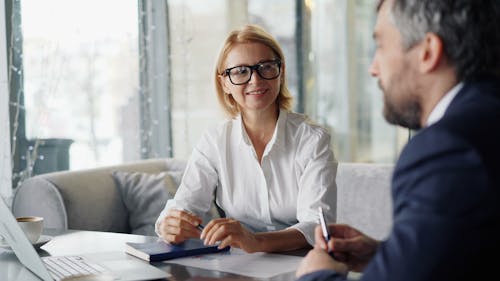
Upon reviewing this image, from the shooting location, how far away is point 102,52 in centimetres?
356

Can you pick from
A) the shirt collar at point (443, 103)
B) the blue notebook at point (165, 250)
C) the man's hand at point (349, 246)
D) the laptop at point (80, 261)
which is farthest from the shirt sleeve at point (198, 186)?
the shirt collar at point (443, 103)

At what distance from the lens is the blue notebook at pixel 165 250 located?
160 cm

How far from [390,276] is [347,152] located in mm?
5250

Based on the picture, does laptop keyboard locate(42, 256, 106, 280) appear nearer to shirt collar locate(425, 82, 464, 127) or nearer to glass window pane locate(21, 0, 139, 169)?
shirt collar locate(425, 82, 464, 127)

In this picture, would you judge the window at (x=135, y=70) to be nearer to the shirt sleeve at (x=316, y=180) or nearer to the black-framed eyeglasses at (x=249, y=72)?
the black-framed eyeglasses at (x=249, y=72)

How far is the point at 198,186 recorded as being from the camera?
223 centimetres

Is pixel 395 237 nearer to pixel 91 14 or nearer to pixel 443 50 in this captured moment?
pixel 443 50

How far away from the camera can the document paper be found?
4.85 feet

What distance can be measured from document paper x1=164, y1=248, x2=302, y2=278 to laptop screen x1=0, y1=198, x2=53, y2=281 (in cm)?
32

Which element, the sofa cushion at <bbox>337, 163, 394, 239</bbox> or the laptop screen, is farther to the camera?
the sofa cushion at <bbox>337, 163, 394, 239</bbox>

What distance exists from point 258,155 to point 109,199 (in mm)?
977

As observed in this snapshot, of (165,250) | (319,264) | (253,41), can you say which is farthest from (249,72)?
(319,264)

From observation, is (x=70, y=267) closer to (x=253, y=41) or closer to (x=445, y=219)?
(x=445, y=219)

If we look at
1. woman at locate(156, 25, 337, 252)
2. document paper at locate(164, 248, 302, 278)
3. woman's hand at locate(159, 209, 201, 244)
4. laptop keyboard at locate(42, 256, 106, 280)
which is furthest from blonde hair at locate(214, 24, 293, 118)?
laptop keyboard at locate(42, 256, 106, 280)
